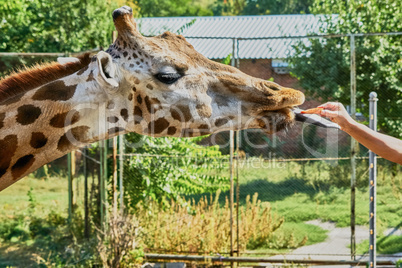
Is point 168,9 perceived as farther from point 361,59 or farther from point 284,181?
point 361,59

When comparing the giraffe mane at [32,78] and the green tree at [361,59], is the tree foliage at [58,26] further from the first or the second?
the giraffe mane at [32,78]

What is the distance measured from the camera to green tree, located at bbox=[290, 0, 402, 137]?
8844mm

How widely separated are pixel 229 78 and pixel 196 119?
27 centimetres

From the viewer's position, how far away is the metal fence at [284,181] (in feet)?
20.9

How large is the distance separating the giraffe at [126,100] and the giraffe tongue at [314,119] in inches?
2.0

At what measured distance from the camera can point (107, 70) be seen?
2213mm

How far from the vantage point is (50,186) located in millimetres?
10406

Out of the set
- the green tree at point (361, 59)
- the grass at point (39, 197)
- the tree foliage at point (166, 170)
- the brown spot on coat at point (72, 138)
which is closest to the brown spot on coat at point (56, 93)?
the brown spot on coat at point (72, 138)

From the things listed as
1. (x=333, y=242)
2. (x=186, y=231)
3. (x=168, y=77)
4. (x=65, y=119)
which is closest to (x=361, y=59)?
(x=333, y=242)

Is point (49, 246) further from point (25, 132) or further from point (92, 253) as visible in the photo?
point (25, 132)

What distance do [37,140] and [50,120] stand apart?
0.11 m

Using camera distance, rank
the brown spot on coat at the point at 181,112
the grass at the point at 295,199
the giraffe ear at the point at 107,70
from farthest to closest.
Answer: the grass at the point at 295,199 < the brown spot on coat at the point at 181,112 < the giraffe ear at the point at 107,70

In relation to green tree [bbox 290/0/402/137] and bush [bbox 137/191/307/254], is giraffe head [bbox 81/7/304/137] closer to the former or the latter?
bush [bbox 137/191/307/254]

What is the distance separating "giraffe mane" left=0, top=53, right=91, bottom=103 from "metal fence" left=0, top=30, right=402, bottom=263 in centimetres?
367
